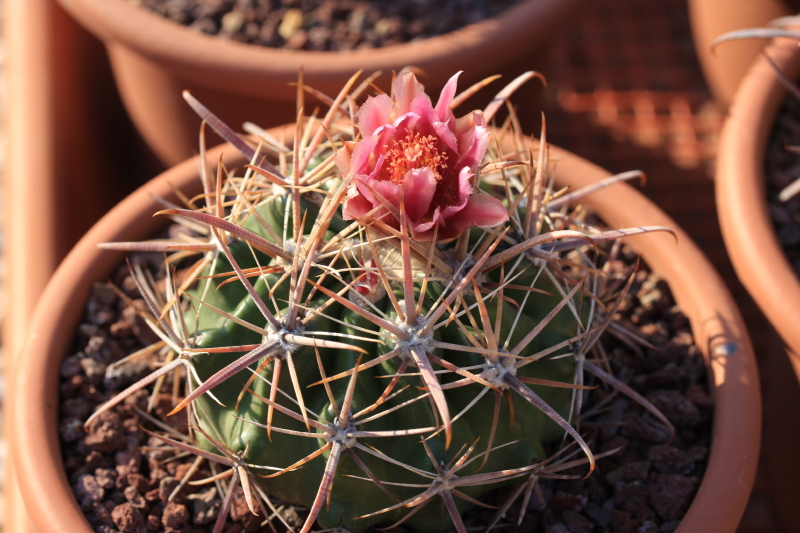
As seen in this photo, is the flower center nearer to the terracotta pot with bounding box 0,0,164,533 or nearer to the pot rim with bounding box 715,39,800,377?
the pot rim with bounding box 715,39,800,377

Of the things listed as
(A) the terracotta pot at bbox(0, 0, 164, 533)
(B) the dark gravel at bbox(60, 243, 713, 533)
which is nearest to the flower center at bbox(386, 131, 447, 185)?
(B) the dark gravel at bbox(60, 243, 713, 533)

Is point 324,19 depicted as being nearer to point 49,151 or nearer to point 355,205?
point 49,151

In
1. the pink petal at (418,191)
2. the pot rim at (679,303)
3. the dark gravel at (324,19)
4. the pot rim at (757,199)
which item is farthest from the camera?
the dark gravel at (324,19)

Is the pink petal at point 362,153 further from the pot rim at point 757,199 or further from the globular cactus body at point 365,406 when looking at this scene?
the pot rim at point 757,199

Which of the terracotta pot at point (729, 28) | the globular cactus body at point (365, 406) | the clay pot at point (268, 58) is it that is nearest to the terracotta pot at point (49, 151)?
the clay pot at point (268, 58)

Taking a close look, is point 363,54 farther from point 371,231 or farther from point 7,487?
point 7,487

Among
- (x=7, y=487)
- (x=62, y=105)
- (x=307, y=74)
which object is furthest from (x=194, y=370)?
(x=62, y=105)
